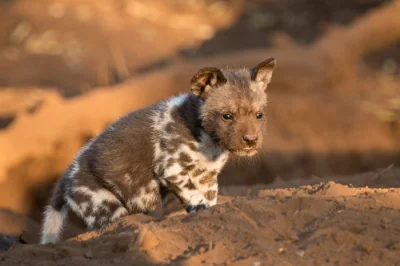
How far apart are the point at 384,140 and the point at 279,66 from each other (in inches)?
81.0

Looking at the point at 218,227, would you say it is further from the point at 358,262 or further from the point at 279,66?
the point at 279,66

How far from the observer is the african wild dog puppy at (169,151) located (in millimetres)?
6395

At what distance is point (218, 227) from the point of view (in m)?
4.95

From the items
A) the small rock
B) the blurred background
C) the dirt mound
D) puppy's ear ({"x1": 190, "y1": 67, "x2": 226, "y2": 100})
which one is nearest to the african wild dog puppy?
puppy's ear ({"x1": 190, "y1": 67, "x2": 226, "y2": 100})

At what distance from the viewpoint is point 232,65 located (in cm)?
1092

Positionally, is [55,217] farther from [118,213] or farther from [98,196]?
[118,213]

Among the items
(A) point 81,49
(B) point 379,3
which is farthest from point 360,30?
(A) point 81,49

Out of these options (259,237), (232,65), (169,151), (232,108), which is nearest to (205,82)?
(232,108)

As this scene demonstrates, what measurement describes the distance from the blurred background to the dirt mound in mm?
A: 2506

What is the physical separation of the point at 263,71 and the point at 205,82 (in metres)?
0.61

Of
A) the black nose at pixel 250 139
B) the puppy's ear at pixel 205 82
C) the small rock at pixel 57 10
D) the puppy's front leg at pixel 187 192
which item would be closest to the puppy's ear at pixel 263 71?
the puppy's ear at pixel 205 82

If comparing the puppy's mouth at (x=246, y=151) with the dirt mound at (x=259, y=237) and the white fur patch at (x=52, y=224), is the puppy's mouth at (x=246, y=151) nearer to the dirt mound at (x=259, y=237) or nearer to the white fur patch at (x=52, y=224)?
the dirt mound at (x=259, y=237)

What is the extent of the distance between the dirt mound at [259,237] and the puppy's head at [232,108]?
88 cm

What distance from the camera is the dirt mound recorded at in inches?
178
